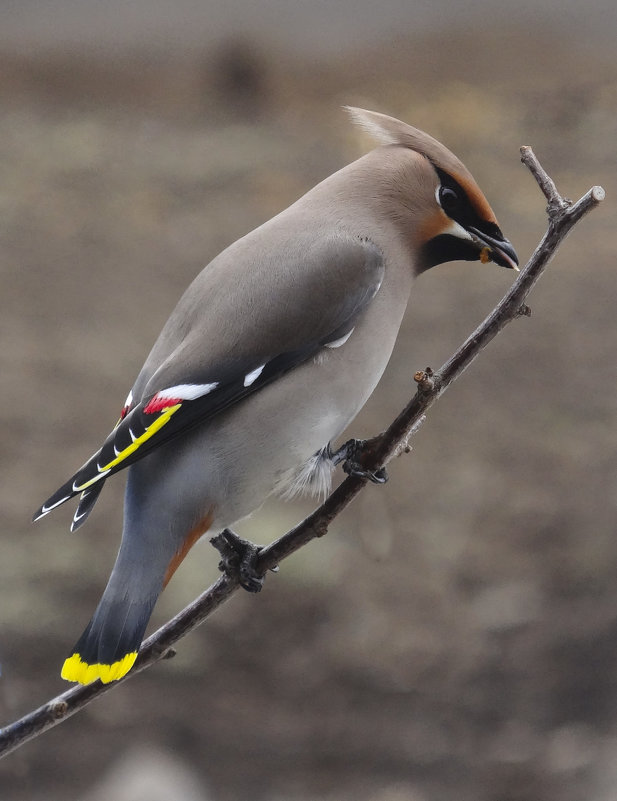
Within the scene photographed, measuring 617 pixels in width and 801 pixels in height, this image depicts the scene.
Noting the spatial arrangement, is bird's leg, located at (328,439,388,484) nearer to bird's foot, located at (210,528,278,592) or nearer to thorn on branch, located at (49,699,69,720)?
bird's foot, located at (210,528,278,592)

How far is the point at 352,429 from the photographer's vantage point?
619 centimetres

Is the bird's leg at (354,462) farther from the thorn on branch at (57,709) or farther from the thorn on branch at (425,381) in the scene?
the thorn on branch at (57,709)

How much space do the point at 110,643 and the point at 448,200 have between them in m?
1.04

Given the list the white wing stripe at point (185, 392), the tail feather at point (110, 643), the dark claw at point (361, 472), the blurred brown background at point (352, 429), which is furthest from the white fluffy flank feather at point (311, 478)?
the blurred brown background at point (352, 429)

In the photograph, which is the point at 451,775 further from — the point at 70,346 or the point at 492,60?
the point at 492,60

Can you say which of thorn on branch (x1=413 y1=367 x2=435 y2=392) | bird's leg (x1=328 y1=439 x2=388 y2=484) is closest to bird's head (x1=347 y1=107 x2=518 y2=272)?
thorn on branch (x1=413 y1=367 x2=435 y2=392)

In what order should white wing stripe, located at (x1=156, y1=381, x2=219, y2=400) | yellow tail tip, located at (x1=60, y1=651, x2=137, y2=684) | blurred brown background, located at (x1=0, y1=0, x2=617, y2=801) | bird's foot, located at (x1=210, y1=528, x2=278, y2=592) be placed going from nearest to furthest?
yellow tail tip, located at (x1=60, y1=651, x2=137, y2=684)
white wing stripe, located at (x1=156, y1=381, x2=219, y2=400)
bird's foot, located at (x1=210, y1=528, x2=278, y2=592)
blurred brown background, located at (x1=0, y1=0, x2=617, y2=801)

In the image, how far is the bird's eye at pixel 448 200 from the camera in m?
2.34

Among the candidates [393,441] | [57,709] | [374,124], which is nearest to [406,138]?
[374,124]

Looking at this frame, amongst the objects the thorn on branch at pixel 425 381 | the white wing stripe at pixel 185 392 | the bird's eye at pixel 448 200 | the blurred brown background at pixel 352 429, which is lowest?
the thorn on branch at pixel 425 381

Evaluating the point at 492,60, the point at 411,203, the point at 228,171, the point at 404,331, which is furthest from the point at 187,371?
the point at 492,60

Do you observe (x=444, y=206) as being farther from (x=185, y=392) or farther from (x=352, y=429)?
(x=352, y=429)

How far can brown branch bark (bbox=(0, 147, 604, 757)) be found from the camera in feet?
6.79

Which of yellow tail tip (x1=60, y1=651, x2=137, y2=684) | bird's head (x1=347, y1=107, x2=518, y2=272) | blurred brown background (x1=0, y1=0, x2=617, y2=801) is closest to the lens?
yellow tail tip (x1=60, y1=651, x2=137, y2=684)
